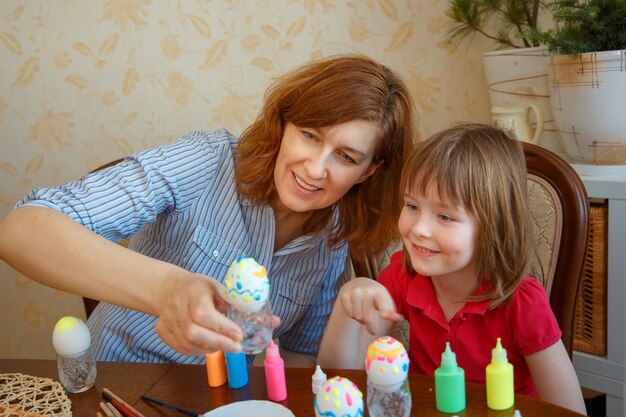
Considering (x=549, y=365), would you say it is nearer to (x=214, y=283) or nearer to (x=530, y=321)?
(x=530, y=321)

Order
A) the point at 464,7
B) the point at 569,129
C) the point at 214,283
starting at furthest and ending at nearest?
1. the point at 464,7
2. the point at 569,129
3. the point at 214,283

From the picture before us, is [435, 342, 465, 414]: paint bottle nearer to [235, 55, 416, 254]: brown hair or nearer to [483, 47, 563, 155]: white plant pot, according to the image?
[235, 55, 416, 254]: brown hair

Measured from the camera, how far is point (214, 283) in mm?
988

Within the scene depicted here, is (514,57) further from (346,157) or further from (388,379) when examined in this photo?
(388,379)

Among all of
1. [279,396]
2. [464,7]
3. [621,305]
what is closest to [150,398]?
[279,396]

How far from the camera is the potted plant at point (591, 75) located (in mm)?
1597

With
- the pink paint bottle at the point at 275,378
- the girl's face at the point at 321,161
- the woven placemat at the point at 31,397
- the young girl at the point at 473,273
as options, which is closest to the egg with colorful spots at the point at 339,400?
the pink paint bottle at the point at 275,378

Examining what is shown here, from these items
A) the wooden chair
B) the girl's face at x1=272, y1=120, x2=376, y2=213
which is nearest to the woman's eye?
the girl's face at x1=272, y1=120, x2=376, y2=213

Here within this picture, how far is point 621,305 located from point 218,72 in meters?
1.30

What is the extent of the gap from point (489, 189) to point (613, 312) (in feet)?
2.13

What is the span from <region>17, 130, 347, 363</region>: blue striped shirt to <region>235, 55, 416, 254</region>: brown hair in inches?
2.0

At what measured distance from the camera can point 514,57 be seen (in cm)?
188

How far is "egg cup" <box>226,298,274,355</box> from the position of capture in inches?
38.7

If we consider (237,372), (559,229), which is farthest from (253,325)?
(559,229)
